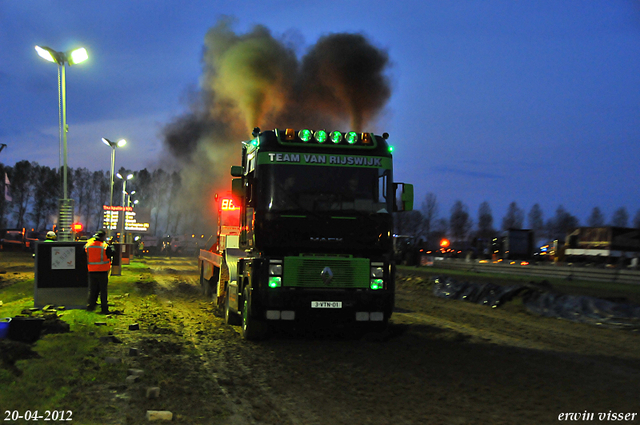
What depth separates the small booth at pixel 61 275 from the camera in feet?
43.9

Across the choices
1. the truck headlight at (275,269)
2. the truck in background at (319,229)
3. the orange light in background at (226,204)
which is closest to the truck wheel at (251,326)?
the truck in background at (319,229)

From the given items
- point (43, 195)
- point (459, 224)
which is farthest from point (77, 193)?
point (459, 224)

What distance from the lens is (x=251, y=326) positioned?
31.7ft

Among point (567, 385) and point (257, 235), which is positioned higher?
point (257, 235)

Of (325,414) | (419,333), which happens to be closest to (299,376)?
(325,414)

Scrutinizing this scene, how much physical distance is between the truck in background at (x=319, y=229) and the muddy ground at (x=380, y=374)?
657mm

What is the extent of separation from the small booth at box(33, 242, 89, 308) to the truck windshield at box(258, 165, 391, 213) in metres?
6.43

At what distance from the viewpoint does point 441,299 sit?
18.8 metres

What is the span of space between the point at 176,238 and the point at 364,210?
218ft

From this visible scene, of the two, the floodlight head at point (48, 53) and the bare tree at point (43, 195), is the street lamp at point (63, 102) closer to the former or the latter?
the floodlight head at point (48, 53)

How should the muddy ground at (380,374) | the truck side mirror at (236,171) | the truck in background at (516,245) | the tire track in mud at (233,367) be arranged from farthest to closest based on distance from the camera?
the truck in background at (516,245), the truck side mirror at (236,171), the muddy ground at (380,374), the tire track in mud at (233,367)

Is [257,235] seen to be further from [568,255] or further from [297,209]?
[568,255]

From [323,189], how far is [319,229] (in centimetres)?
67

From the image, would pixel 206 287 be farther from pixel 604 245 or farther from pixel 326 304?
pixel 604 245
